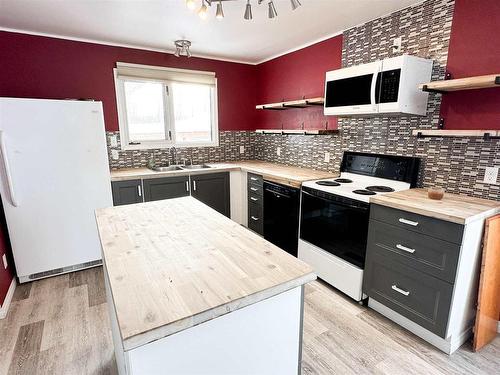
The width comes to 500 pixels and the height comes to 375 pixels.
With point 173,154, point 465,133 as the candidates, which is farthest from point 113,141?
point 465,133

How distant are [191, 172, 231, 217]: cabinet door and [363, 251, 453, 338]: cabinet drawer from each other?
2027 millimetres

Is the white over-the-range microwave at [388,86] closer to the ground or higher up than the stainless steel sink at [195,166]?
higher up

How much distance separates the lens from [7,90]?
286 cm

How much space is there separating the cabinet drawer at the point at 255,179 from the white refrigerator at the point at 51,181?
1623 millimetres

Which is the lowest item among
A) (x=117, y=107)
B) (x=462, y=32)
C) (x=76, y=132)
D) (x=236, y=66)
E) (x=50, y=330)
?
(x=50, y=330)

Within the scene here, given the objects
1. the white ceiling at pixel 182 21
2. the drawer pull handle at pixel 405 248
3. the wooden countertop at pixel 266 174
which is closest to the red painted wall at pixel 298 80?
the white ceiling at pixel 182 21

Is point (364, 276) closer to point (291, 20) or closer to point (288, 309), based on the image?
point (288, 309)

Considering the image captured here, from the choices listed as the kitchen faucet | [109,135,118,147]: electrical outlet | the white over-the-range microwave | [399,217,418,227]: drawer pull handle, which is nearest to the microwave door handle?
the white over-the-range microwave

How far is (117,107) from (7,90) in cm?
103

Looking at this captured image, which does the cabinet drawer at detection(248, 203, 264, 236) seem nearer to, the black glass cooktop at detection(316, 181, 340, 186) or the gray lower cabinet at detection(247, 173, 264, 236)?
the gray lower cabinet at detection(247, 173, 264, 236)

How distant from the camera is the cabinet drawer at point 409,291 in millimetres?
1724

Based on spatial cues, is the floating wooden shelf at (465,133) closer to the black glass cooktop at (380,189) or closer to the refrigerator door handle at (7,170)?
the black glass cooktop at (380,189)

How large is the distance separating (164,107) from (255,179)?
160cm

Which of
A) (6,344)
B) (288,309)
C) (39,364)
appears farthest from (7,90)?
(288,309)
